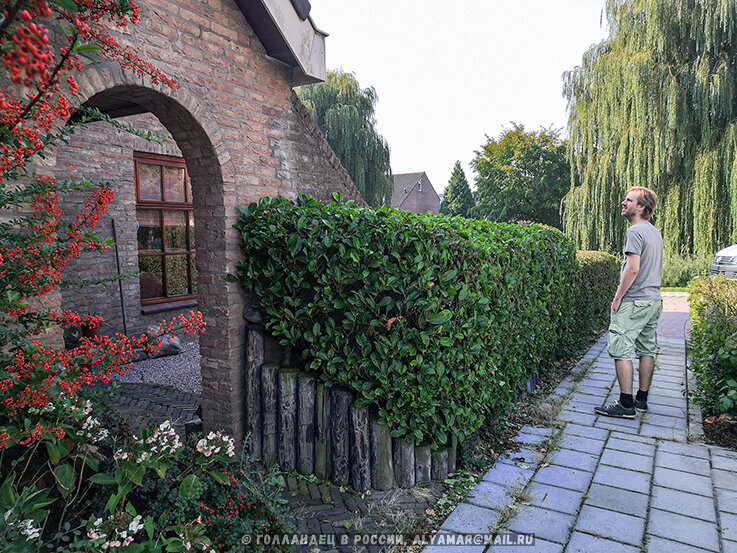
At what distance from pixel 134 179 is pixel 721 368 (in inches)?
326

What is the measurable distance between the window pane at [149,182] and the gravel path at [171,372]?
2.81 metres

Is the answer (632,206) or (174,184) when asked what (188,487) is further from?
(174,184)

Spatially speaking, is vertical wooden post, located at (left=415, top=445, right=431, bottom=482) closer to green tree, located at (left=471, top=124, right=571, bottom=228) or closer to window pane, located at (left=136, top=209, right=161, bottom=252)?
window pane, located at (left=136, top=209, right=161, bottom=252)

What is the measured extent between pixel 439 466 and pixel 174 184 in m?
7.20

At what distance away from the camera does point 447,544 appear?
2650mm

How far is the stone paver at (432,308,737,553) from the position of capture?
2.67 metres

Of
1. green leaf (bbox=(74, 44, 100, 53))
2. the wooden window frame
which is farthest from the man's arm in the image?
the wooden window frame

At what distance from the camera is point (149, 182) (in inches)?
317

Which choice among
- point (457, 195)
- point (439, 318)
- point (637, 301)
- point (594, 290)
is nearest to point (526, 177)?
point (457, 195)

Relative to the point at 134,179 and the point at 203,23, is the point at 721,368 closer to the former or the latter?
the point at 203,23

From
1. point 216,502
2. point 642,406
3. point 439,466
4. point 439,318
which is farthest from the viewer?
point 642,406

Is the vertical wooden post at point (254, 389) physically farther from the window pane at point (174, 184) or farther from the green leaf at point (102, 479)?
the window pane at point (174, 184)

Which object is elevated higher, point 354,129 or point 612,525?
point 354,129

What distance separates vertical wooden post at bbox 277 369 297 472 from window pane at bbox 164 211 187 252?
588 cm
